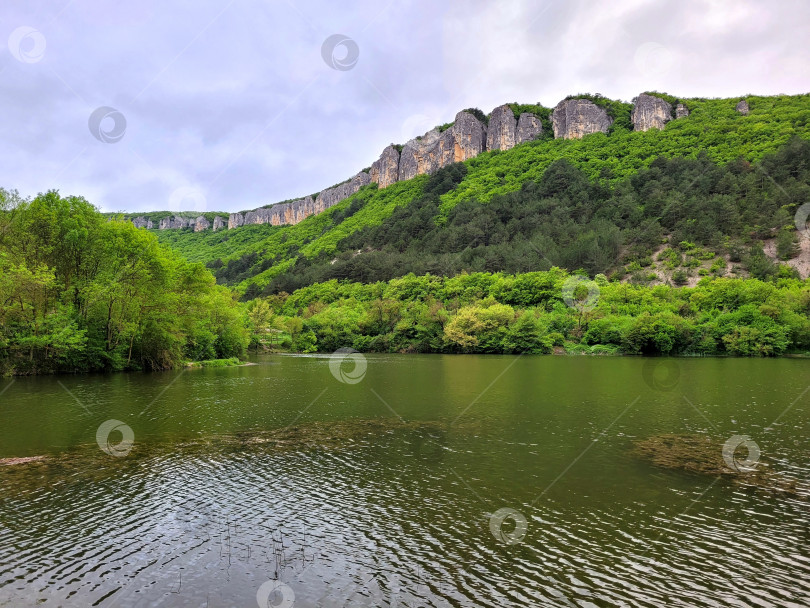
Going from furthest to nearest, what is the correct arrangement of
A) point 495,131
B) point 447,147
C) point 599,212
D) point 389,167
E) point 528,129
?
point 389,167, point 447,147, point 495,131, point 528,129, point 599,212

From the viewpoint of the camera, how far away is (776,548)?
29.9 ft

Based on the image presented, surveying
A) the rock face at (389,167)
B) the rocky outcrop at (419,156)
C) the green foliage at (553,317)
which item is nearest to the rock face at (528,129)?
the rocky outcrop at (419,156)

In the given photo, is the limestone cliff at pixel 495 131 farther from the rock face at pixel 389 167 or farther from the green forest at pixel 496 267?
the green forest at pixel 496 267

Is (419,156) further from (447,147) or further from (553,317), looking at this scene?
(553,317)

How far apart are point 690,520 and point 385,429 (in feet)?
39.9

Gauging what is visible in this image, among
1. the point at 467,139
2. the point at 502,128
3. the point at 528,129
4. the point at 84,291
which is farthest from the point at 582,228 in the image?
the point at 84,291

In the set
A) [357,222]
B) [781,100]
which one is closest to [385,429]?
[357,222]

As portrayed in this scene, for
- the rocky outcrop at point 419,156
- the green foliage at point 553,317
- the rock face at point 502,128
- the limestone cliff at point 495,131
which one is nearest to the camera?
the green foliage at point 553,317

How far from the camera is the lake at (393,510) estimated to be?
309 inches

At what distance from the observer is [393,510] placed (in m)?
11.2

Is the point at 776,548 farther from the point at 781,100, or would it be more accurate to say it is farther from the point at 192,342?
the point at 781,100

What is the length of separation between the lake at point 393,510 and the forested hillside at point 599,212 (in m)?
85.5

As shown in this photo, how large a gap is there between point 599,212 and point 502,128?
6935cm

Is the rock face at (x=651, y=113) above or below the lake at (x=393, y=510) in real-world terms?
above
